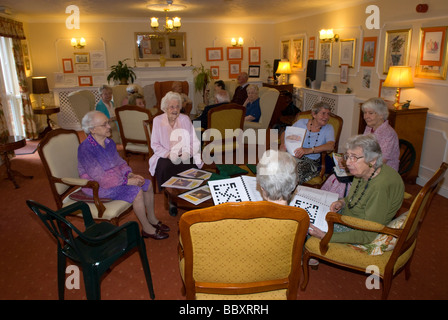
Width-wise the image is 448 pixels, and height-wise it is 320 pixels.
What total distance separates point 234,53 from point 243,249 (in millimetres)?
8368

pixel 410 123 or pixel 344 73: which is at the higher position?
pixel 344 73

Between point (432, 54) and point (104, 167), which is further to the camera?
point (432, 54)

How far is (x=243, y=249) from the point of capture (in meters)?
1.53

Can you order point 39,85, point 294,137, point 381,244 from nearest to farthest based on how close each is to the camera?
1. point 381,244
2. point 294,137
3. point 39,85

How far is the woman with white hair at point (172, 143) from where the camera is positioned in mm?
3572

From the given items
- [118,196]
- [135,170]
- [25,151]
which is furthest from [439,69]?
[25,151]

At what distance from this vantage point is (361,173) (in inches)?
85.2

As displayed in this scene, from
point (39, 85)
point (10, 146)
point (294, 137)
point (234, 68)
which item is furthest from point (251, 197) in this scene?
point (234, 68)

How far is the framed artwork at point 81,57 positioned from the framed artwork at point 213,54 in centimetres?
307

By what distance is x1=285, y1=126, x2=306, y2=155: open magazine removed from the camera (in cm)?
347

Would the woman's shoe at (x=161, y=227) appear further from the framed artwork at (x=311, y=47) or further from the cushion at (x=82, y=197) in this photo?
the framed artwork at (x=311, y=47)

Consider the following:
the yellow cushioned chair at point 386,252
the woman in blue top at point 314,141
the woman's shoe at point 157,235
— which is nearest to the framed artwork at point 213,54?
the woman in blue top at point 314,141

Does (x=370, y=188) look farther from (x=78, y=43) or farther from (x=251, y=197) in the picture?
(x=78, y=43)
